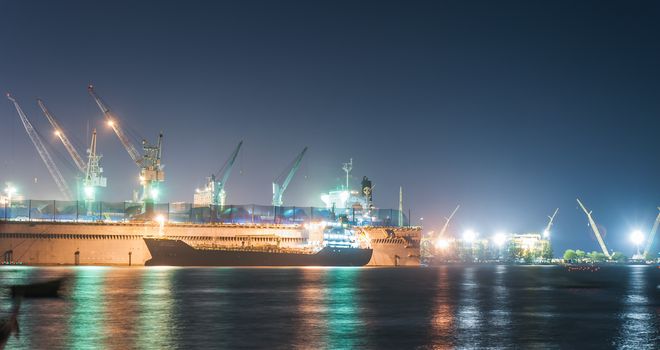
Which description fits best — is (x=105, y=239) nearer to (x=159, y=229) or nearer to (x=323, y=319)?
(x=159, y=229)

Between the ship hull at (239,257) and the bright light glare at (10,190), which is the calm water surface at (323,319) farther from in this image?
the bright light glare at (10,190)

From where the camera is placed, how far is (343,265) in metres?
152

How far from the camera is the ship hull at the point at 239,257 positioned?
13850cm

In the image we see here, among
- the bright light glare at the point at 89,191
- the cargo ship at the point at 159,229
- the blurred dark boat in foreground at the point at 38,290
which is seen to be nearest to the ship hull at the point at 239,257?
the cargo ship at the point at 159,229

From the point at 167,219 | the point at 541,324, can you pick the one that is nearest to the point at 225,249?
the point at 167,219

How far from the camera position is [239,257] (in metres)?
146

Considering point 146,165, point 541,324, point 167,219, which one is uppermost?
point 146,165

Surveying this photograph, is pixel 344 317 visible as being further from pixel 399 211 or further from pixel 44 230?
pixel 399 211

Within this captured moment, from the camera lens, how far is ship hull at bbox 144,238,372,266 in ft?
454

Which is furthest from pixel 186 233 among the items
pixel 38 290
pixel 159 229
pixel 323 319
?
pixel 323 319

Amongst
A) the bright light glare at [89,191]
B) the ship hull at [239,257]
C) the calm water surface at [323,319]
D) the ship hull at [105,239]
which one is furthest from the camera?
the bright light glare at [89,191]

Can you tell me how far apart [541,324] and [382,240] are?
11213 centimetres

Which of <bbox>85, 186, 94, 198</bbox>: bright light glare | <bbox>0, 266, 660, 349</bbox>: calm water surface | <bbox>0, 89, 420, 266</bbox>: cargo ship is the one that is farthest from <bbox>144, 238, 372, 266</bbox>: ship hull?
<bbox>0, 266, 660, 349</bbox>: calm water surface

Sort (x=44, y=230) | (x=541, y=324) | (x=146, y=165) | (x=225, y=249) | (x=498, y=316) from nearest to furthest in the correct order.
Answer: (x=541, y=324) < (x=498, y=316) < (x=44, y=230) < (x=225, y=249) < (x=146, y=165)
